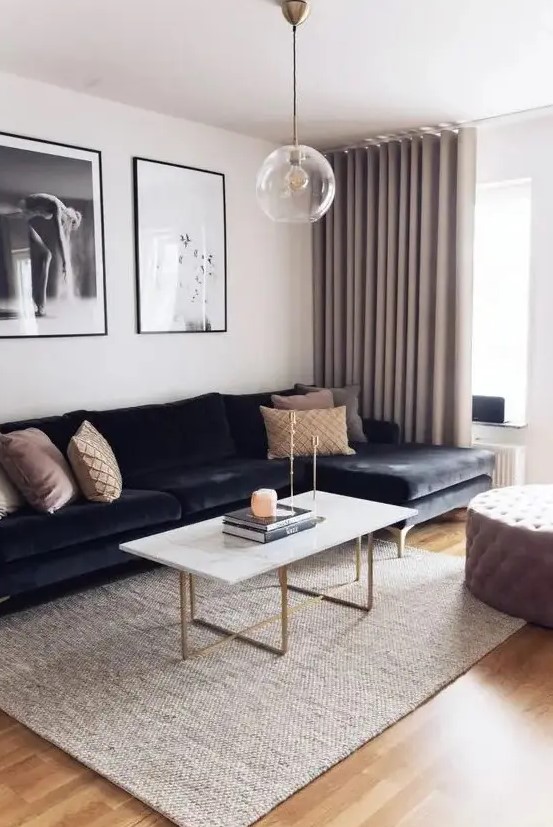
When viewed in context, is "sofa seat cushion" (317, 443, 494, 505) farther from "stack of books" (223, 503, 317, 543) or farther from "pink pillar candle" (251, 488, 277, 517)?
"pink pillar candle" (251, 488, 277, 517)

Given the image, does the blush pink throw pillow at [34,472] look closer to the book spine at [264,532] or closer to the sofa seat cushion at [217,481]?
the sofa seat cushion at [217,481]

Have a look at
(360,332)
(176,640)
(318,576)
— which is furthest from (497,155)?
(176,640)

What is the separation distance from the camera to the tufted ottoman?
3.17 m

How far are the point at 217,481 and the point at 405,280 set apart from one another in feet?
7.06

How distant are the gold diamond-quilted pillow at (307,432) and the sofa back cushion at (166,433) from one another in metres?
0.28

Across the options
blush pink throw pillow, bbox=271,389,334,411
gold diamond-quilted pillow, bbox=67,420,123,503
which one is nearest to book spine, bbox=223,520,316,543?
gold diamond-quilted pillow, bbox=67,420,123,503

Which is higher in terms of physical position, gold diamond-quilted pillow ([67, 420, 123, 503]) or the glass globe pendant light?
the glass globe pendant light

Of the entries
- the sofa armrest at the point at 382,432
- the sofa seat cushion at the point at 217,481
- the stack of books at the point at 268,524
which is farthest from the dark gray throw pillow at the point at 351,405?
the stack of books at the point at 268,524

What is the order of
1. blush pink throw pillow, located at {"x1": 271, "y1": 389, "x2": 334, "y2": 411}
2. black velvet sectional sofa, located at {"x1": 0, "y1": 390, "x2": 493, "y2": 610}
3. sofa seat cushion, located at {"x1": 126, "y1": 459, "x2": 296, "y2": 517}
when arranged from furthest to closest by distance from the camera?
blush pink throw pillow, located at {"x1": 271, "y1": 389, "x2": 334, "y2": 411} → sofa seat cushion, located at {"x1": 126, "y1": 459, "x2": 296, "y2": 517} → black velvet sectional sofa, located at {"x1": 0, "y1": 390, "x2": 493, "y2": 610}

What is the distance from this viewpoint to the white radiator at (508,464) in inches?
197

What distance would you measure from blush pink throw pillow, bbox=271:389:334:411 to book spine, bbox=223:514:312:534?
6.09ft

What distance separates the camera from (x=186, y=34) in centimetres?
329

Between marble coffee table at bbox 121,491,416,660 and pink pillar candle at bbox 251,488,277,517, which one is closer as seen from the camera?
marble coffee table at bbox 121,491,416,660

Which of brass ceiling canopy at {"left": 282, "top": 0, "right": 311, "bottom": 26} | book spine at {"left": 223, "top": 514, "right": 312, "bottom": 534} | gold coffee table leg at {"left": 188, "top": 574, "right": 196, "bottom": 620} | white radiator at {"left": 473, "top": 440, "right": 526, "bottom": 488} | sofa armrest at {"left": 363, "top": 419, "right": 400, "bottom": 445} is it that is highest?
brass ceiling canopy at {"left": 282, "top": 0, "right": 311, "bottom": 26}
